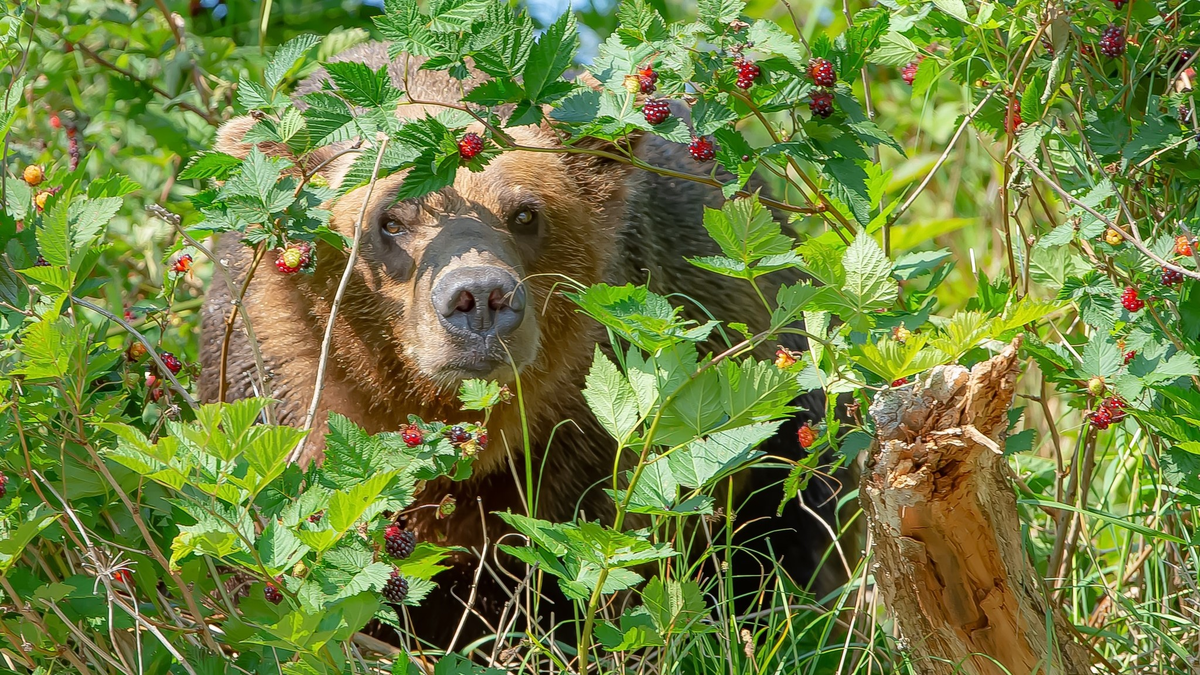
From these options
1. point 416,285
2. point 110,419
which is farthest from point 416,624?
point 110,419

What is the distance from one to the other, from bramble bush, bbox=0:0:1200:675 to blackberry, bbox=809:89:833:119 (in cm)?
1

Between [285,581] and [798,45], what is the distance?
1714 mm

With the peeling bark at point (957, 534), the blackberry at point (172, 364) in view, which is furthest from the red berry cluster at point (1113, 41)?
the blackberry at point (172, 364)

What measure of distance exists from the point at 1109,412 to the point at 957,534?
0.58 meters

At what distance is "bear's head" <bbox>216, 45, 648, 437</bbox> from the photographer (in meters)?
3.77

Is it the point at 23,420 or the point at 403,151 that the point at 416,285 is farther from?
the point at 23,420

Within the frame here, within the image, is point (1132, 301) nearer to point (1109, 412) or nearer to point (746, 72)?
point (1109, 412)

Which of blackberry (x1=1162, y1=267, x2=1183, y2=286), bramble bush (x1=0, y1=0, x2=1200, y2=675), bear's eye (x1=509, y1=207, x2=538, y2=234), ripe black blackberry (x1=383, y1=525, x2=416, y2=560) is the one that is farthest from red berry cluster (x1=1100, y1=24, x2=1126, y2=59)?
ripe black blackberry (x1=383, y1=525, x2=416, y2=560)

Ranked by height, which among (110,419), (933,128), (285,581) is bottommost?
(933,128)

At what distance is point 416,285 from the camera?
3.94 m

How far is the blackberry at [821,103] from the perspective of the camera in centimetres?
305

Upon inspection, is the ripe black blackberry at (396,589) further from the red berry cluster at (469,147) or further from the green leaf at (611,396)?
the red berry cluster at (469,147)

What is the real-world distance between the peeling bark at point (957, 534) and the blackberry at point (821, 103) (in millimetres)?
715

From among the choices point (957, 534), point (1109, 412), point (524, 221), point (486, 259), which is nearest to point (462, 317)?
point (486, 259)
